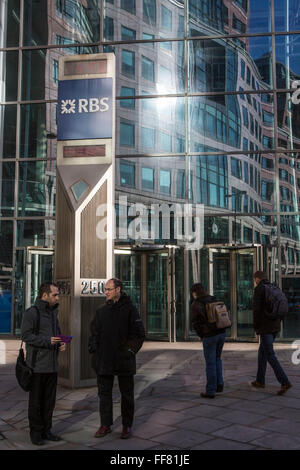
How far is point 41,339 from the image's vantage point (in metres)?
5.41

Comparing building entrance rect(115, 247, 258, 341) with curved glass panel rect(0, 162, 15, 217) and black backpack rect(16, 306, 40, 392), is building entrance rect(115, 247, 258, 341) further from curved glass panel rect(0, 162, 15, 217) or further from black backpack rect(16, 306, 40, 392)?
black backpack rect(16, 306, 40, 392)

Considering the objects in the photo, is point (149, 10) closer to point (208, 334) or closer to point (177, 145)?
point (177, 145)

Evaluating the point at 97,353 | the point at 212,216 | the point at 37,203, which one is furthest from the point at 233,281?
the point at 97,353

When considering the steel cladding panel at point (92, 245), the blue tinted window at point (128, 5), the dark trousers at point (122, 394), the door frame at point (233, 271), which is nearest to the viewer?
the dark trousers at point (122, 394)

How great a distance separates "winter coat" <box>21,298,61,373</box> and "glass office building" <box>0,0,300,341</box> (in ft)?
27.0

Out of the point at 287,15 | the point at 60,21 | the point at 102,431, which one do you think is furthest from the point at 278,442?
the point at 60,21

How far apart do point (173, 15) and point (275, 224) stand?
613 centimetres

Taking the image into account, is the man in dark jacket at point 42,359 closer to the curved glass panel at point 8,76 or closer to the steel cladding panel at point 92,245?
the steel cladding panel at point 92,245

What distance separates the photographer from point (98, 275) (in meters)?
8.28

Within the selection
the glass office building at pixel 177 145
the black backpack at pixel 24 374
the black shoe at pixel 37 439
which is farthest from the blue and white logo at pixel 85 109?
the glass office building at pixel 177 145

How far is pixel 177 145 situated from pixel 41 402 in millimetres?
9783

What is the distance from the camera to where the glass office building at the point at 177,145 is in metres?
13.7

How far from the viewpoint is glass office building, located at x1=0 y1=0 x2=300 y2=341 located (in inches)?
539

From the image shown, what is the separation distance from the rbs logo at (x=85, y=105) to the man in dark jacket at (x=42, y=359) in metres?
3.83
